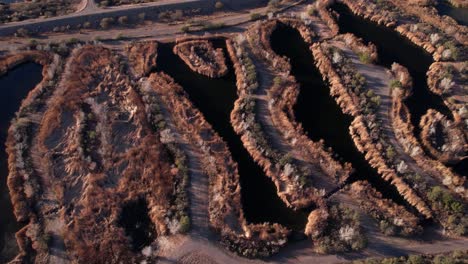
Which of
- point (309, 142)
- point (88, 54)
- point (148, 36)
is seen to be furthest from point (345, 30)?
point (88, 54)

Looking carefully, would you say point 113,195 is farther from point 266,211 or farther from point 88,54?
point 88,54

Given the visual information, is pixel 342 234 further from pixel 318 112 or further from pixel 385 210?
pixel 318 112

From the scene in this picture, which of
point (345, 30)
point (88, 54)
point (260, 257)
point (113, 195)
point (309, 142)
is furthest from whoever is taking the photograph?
point (345, 30)

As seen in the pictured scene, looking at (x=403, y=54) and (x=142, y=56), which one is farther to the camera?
(x=403, y=54)

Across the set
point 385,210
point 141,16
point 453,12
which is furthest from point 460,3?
point 141,16

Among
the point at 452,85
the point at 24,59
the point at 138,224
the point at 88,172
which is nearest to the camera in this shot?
the point at 138,224

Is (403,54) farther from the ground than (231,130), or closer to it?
farther from the ground
